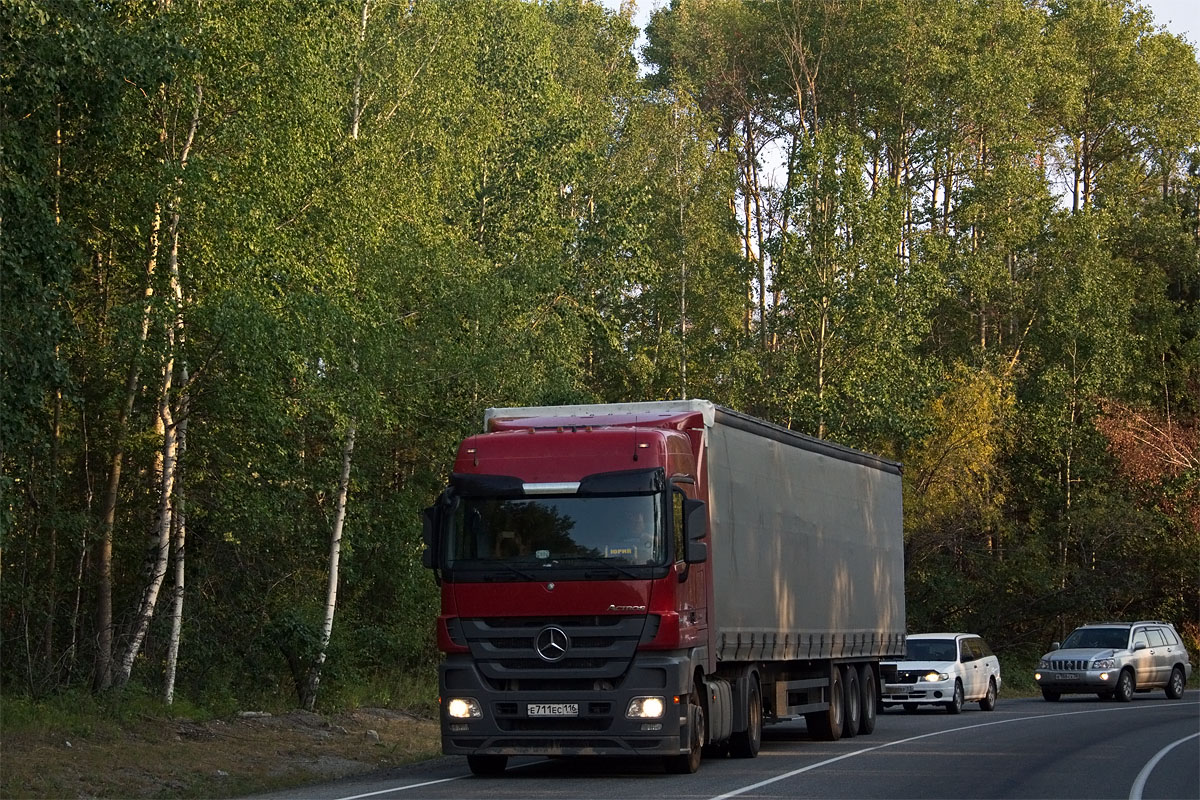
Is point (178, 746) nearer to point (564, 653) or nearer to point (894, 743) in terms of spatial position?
point (564, 653)

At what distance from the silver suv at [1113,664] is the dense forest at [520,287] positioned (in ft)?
30.7

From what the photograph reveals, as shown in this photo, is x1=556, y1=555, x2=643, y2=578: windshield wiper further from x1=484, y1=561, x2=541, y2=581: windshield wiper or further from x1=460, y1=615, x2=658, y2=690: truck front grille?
x1=460, y1=615, x2=658, y2=690: truck front grille

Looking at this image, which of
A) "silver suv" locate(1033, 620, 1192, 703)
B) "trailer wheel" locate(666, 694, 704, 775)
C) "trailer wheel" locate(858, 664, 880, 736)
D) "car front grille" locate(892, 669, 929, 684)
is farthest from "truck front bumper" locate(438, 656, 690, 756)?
"silver suv" locate(1033, 620, 1192, 703)

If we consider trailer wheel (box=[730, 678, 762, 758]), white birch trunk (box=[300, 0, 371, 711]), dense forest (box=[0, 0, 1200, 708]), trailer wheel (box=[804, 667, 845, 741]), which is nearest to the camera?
trailer wheel (box=[730, 678, 762, 758])

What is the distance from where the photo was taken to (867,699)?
80.3 feet

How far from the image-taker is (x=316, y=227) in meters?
23.1

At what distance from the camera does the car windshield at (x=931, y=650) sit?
32281 millimetres

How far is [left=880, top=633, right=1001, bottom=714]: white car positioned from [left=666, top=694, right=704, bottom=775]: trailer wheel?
15838 millimetres

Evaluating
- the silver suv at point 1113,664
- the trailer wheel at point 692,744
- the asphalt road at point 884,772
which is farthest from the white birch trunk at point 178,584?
the silver suv at point 1113,664

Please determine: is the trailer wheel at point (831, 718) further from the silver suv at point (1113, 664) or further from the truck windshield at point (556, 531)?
the silver suv at point (1113, 664)

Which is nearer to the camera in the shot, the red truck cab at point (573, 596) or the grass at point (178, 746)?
the grass at point (178, 746)

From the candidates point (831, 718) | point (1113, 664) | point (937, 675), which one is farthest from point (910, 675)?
point (831, 718)

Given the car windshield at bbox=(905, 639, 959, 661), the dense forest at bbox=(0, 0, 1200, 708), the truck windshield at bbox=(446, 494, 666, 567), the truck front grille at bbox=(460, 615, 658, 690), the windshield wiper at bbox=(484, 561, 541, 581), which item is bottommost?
the car windshield at bbox=(905, 639, 959, 661)

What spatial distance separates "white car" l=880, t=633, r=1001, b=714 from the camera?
31781mm
